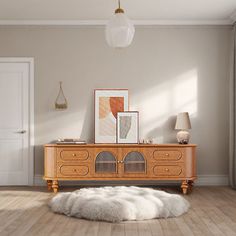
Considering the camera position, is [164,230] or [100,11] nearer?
[164,230]

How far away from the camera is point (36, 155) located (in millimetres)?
7035

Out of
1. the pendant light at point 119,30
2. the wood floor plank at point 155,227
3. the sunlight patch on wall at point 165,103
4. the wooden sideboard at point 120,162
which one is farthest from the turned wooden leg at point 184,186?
the pendant light at point 119,30

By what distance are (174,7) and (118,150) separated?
205 centimetres

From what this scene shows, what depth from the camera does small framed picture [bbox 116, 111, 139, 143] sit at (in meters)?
6.82

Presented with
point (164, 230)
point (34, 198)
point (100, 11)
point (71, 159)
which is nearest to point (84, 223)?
point (164, 230)

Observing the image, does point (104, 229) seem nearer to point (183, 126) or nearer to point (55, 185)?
point (55, 185)

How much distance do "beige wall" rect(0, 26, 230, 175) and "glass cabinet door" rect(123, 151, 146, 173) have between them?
628 mm

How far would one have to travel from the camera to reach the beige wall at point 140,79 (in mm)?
7020

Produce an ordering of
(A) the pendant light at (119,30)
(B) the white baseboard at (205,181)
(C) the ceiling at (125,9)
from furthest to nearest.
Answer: (B) the white baseboard at (205,181) < (C) the ceiling at (125,9) < (A) the pendant light at (119,30)

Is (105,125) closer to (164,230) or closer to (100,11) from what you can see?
(100,11)

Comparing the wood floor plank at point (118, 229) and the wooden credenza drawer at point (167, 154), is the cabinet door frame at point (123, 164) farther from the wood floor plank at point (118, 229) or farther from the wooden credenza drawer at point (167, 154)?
the wood floor plank at point (118, 229)

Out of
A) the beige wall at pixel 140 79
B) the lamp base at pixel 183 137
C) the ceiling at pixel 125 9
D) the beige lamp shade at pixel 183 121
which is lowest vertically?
the lamp base at pixel 183 137

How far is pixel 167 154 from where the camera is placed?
21.1 ft

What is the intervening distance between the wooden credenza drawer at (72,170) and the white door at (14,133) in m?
0.82
